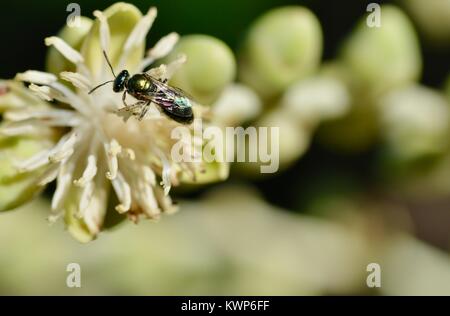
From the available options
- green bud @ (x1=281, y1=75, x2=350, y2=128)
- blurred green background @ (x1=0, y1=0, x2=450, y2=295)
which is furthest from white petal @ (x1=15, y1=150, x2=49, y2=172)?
green bud @ (x1=281, y1=75, x2=350, y2=128)

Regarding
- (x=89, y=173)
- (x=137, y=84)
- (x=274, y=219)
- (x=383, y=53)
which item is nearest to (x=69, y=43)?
(x=137, y=84)

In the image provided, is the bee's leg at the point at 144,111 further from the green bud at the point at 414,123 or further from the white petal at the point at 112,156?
the green bud at the point at 414,123

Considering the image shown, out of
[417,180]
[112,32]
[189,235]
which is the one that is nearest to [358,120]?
[417,180]

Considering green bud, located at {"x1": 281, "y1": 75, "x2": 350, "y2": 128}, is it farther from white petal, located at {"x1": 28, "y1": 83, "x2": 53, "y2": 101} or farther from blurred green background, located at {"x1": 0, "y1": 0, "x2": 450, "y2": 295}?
white petal, located at {"x1": 28, "y1": 83, "x2": 53, "y2": 101}

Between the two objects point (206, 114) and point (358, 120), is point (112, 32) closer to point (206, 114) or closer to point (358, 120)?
point (206, 114)

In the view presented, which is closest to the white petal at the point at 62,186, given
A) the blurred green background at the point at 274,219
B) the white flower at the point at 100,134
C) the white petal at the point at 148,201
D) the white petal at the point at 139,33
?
the white flower at the point at 100,134

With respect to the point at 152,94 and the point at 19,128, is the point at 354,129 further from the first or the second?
the point at 19,128
